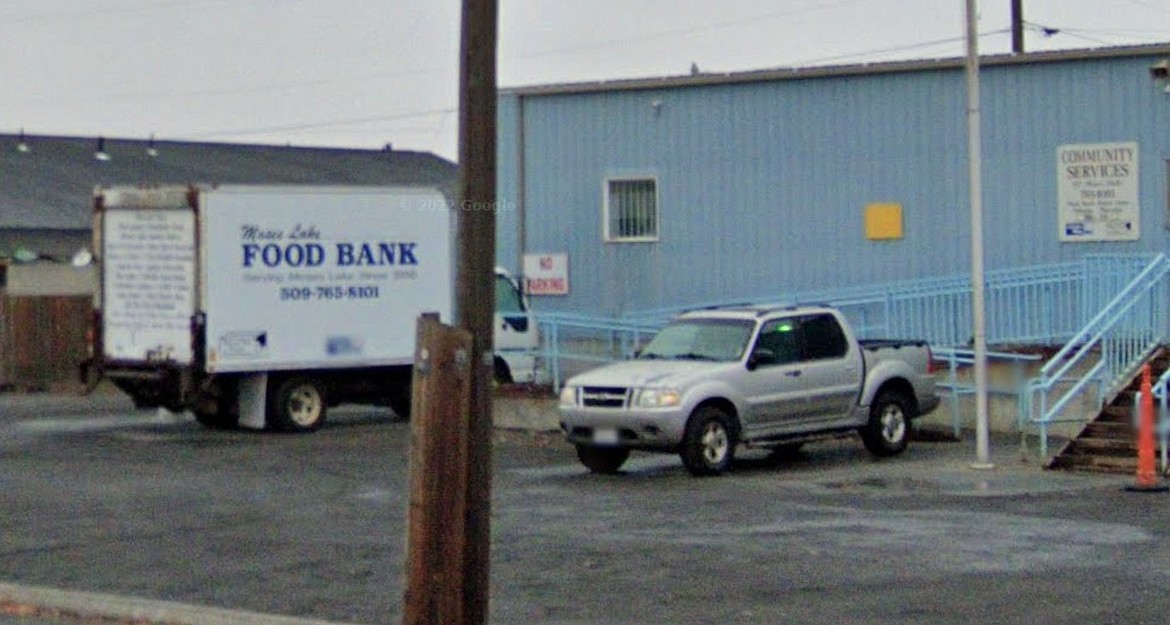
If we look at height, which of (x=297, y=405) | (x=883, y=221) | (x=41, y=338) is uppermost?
(x=883, y=221)

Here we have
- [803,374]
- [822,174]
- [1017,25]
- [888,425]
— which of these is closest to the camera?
[803,374]

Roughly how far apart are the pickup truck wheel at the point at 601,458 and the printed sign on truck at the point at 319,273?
22.3 ft

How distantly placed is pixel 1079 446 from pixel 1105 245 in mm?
6699

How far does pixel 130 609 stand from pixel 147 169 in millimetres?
46610

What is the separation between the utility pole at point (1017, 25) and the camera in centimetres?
4062

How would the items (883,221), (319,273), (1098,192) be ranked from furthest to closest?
1. (883,221)
2. (319,273)
3. (1098,192)

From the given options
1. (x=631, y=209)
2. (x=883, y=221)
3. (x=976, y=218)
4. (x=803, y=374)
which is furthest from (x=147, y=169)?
(x=976, y=218)

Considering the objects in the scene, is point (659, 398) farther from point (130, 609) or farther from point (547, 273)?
point (547, 273)

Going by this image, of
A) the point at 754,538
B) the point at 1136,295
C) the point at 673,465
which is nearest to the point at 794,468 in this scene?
the point at 673,465

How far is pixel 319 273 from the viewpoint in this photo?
94.0 feet

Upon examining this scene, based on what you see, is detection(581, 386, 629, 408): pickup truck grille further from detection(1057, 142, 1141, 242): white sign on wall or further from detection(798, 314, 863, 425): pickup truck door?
detection(1057, 142, 1141, 242): white sign on wall

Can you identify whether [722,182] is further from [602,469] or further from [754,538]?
[754,538]

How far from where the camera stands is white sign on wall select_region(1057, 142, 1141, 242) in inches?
1095

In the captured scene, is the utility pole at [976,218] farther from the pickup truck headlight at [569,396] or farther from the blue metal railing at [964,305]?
the blue metal railing at [964,305]
